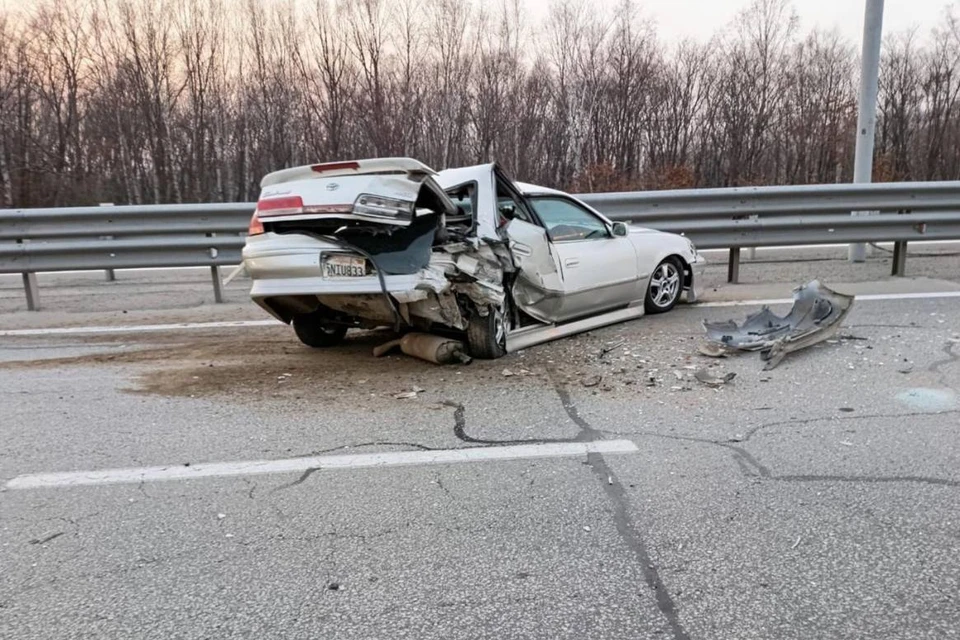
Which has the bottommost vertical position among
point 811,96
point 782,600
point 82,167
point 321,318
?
point 782,600

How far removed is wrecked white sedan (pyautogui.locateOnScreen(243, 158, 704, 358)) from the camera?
4949mm

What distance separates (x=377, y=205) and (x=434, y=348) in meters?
1.31

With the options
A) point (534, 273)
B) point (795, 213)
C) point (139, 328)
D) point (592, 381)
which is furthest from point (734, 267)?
point (139, 328)

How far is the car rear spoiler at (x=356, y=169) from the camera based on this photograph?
4.91m

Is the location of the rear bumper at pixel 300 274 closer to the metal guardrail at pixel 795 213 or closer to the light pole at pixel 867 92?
the metal guardrail at pixel 795 213

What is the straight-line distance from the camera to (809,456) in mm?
3650

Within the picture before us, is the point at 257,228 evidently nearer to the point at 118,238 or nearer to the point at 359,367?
the point at 359,367

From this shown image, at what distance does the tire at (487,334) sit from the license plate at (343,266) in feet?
3.40

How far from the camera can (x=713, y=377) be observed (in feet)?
16.4

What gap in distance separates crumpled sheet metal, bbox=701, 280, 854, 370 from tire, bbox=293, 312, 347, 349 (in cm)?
331

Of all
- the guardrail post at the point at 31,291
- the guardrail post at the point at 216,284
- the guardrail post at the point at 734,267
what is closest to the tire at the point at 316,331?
the guardrail post at the point at 216,284

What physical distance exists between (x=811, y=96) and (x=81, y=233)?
95.7 feet

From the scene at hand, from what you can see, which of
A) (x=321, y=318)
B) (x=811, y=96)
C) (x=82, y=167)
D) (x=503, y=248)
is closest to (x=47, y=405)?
(x=321, y=318)

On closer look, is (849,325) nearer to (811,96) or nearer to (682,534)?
(682,534)
